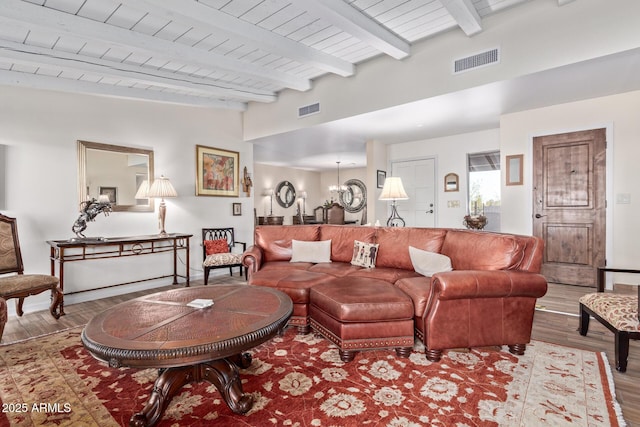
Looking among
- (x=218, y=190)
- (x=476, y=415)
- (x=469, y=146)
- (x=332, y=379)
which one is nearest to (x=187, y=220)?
(x=218, y=190)

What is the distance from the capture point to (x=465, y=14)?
290 centimetres

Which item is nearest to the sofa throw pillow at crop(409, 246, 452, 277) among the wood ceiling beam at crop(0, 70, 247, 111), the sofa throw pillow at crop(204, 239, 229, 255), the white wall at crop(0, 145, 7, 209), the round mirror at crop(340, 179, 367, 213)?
the sofa throw pillow at crop(204, 239, 229, 255)

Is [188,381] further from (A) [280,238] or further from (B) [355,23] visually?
(B) [355,23]

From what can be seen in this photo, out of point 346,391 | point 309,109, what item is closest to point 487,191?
point 309,109

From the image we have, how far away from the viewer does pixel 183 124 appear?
4906 millimetres

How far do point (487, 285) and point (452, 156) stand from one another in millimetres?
4376

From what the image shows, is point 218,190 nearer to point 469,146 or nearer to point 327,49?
point 327,49

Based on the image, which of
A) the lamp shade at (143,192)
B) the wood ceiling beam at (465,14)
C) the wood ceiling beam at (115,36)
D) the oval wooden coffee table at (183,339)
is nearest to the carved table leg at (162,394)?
the oval wooden coffee table at (183,339)

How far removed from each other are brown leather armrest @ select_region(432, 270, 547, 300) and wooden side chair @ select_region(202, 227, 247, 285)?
302 cm

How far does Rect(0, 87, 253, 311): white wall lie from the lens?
3.49 meters

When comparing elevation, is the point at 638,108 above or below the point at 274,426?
above

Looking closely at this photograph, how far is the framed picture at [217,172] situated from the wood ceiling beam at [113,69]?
1074 mm

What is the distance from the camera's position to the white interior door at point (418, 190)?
20.6ft

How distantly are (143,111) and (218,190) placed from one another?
5.25 ft
